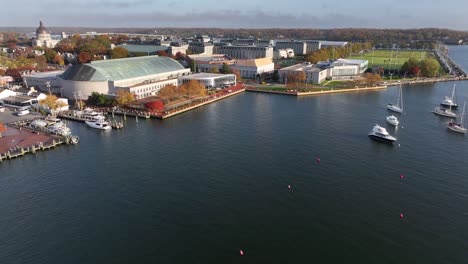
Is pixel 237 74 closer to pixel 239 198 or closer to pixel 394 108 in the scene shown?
pixel 394 108

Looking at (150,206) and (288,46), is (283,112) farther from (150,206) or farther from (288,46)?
(288,46)

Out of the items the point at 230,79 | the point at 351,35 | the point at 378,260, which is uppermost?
the point at 351,35

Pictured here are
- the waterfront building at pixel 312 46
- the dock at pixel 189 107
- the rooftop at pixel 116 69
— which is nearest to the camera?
the dock at pixel 189 107

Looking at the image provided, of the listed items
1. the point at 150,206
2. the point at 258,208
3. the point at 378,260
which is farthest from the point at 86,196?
the point at 378,260

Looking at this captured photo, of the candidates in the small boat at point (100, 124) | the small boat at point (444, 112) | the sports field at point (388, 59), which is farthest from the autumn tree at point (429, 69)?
the small boat at point (100, 124)

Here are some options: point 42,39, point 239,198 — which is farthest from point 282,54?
point 239,198

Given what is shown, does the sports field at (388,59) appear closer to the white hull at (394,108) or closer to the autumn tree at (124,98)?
the white hull at (394,108)
